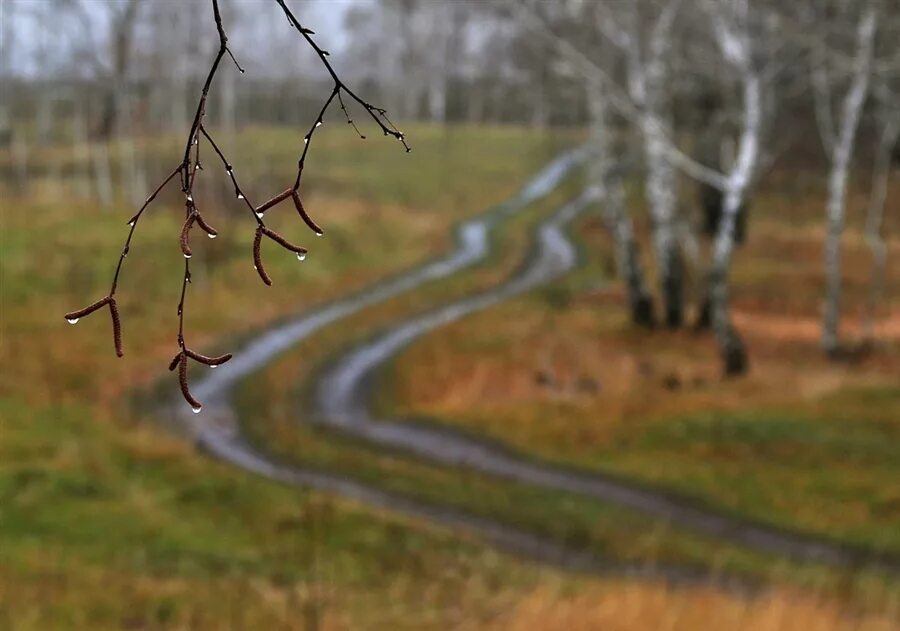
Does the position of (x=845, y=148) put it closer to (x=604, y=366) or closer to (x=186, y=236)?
(x=604, y=366)

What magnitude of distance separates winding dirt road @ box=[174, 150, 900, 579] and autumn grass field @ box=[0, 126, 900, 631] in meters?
0.32

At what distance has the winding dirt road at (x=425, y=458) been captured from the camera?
1229 cm

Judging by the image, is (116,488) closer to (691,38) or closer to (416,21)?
(691,38)

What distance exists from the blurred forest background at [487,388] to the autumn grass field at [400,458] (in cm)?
7

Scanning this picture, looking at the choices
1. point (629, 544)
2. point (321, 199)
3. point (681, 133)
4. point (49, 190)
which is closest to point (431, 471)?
point (629, 544)

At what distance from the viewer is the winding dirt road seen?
12289 millimetres

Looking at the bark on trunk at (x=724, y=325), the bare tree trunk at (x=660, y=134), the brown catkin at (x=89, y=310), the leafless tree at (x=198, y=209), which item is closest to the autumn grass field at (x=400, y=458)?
the bark on trunk at (x=724, y=325)

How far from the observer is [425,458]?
15570 mm

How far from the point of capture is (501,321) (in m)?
24.8

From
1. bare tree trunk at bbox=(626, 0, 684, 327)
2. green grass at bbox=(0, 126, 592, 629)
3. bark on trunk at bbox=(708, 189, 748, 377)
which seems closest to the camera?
green grass at bbox=(0, 126, 592, 629)

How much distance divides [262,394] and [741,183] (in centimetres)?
989

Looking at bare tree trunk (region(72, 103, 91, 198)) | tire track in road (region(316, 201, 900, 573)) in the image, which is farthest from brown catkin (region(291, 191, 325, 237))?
bare tree trunk (region(72, 103, 91, 198))

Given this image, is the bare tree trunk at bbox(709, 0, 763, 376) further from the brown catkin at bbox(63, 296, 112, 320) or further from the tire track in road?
the brown catkin at bbox(63, 296, 112, 320)

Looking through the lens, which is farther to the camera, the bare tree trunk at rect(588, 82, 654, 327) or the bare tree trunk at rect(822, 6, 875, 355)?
the bare tree trunk at rect(588, 82, 654, 327)
